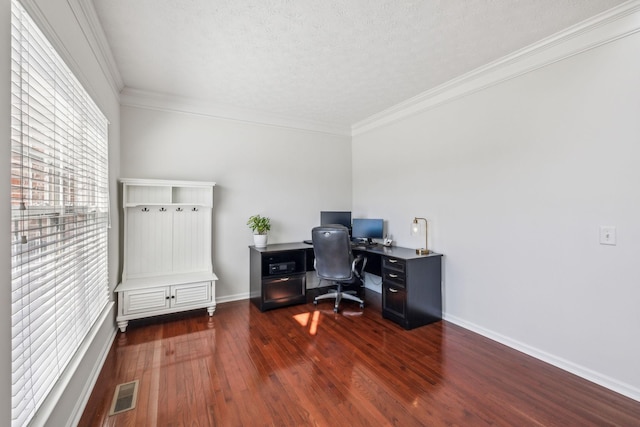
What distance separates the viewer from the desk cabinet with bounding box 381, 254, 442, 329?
3033mm

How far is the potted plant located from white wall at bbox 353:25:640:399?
2.13m

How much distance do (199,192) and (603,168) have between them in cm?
390

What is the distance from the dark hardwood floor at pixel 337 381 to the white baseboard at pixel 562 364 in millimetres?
64

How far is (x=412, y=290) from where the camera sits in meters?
3.04

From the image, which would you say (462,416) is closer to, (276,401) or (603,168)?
(276,401)

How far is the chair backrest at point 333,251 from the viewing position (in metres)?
3.42

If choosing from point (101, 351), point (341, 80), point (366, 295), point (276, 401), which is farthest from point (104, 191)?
point (366, 295)

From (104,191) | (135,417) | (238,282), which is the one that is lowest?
(135,417)

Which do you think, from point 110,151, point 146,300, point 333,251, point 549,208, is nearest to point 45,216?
point 110,151

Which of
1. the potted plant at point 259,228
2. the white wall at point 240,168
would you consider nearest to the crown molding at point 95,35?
the white wall at point 240,168

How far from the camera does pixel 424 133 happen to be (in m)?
3.55

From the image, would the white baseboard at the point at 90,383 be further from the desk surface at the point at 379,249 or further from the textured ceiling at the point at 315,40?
the textured ceiling at the point at 315,40

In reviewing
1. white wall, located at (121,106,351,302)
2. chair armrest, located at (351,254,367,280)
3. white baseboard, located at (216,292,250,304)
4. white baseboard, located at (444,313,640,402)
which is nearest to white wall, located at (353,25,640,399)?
white baseboard, located at (444,313,640,402)

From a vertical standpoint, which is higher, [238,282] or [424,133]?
[424,133]
